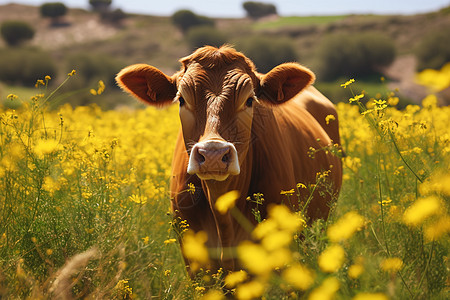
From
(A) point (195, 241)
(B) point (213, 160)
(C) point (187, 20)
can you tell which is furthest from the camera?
(C) point (187, 20)

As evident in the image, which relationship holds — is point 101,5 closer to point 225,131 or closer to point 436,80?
point 225,131

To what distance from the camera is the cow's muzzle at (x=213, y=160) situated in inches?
108

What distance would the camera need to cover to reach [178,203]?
3.65 m

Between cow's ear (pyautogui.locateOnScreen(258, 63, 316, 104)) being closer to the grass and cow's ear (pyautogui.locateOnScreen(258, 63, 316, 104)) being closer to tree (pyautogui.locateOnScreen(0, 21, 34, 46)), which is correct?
the grass

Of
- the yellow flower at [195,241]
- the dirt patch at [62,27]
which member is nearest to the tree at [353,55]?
the dirt patch at [62,27]

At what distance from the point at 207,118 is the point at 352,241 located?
126 centimetres

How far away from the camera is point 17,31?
260 feet

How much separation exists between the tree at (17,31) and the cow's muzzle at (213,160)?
282 feet

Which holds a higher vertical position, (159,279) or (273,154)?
(273,154)

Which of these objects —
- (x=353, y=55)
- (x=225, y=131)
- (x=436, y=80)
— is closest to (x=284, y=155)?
(x=225, y=131)

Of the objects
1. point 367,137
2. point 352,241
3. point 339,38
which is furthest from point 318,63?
point 352,241

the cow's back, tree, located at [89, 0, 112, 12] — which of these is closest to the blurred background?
tree, located at [89, 0, 112, 12]

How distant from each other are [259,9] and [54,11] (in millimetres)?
43186

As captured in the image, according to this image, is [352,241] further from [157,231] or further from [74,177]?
[74,177]
